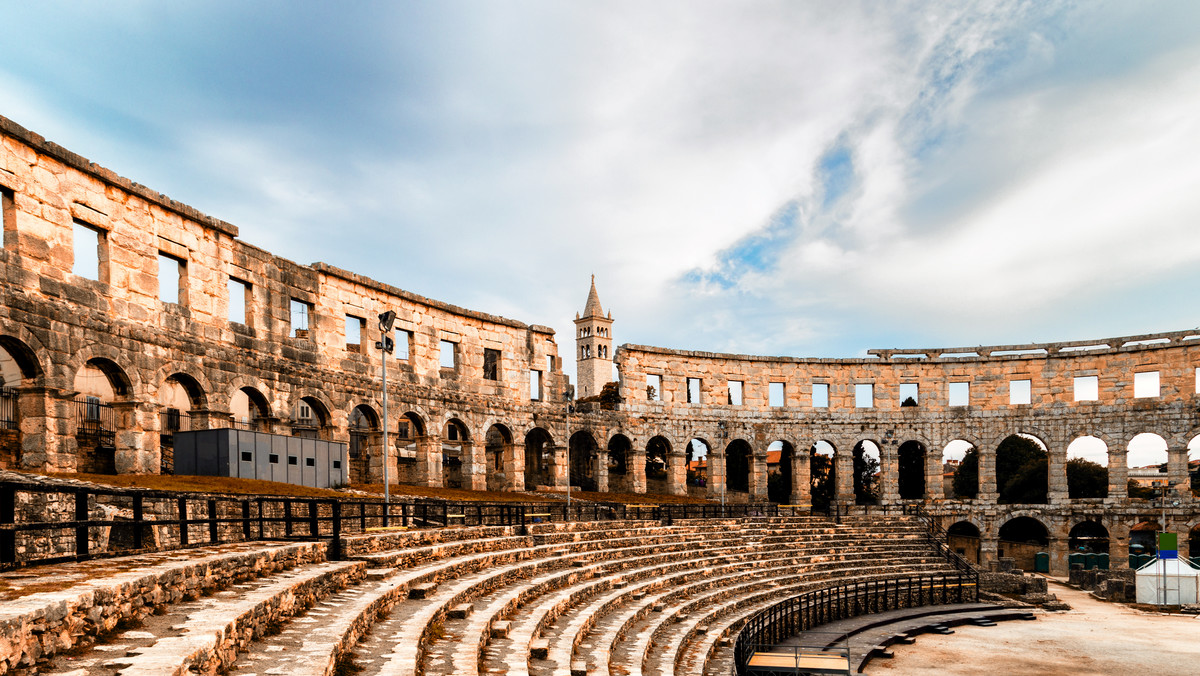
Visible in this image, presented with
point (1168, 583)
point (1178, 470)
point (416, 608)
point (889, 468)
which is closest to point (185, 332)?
point (416, 608)

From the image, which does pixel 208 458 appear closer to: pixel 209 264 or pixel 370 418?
pixel 209 264

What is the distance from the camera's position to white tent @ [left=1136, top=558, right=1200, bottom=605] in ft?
91.7

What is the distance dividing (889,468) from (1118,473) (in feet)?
34.1

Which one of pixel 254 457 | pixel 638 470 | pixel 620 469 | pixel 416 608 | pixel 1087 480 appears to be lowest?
pixel 1087 480

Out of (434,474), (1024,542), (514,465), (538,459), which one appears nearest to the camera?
(434,474)

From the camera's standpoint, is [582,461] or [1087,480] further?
[1087,480]

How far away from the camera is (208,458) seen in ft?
72.5

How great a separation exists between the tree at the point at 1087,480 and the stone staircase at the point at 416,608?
42.6 metres

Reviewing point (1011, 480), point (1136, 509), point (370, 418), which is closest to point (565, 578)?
point (370, 418)

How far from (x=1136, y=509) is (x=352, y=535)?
39876 mm

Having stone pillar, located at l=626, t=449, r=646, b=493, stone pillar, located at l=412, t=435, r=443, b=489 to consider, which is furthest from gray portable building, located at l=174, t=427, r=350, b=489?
stone pillar, located at l=626, t=449, r=646, b=493

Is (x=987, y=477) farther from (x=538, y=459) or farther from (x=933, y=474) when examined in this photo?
(x=538, y=459)

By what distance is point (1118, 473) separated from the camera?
41688 millimetres

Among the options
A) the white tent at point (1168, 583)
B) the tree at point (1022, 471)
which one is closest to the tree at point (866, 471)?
the tree at point (1022, 471)
